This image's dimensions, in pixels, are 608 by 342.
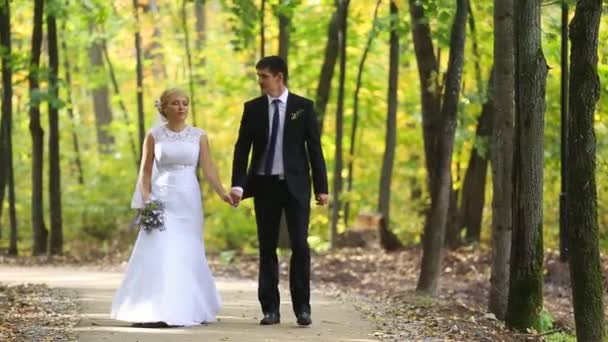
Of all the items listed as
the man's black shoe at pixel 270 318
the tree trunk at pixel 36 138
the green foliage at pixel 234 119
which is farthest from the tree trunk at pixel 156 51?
the man's black shoe at pixel 270 318

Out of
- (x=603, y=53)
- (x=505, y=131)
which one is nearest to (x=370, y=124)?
(x=603, y=53)

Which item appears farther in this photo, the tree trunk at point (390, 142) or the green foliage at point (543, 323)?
the tree trunk at point (390, 142)

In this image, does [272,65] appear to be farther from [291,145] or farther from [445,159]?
[445,159]

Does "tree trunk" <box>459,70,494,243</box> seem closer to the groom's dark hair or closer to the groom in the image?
the groom

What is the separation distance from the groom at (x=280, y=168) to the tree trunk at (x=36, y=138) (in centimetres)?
1042

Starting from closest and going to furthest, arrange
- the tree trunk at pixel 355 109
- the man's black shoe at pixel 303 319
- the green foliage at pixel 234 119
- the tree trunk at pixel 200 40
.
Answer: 1. the man's black shoe at pixel 303 319
2. the tree trunk at pixel 355 109
3. the green foliage at pixel 234 119
4. the tree trunk at pixel 200 40

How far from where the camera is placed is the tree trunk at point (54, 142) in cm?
1912

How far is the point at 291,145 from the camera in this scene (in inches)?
352

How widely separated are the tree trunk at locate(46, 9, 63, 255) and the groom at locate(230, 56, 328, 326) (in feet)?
34.1

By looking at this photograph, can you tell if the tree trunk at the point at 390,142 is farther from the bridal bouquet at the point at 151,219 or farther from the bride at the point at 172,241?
the bridal bouquet at the point at 151,219

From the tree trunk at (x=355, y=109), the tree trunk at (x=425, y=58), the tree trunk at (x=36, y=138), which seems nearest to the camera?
the tree trunk at (x=425, y=58)

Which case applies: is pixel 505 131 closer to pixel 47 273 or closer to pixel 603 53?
pixel 603 53

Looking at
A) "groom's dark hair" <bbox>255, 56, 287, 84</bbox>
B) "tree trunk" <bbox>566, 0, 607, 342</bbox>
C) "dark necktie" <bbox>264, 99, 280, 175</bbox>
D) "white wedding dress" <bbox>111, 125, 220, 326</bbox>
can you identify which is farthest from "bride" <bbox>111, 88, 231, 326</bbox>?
"tree trunk" <bbox>566, 0, 607, 342</bbox>

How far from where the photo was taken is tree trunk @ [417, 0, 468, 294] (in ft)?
39.4
